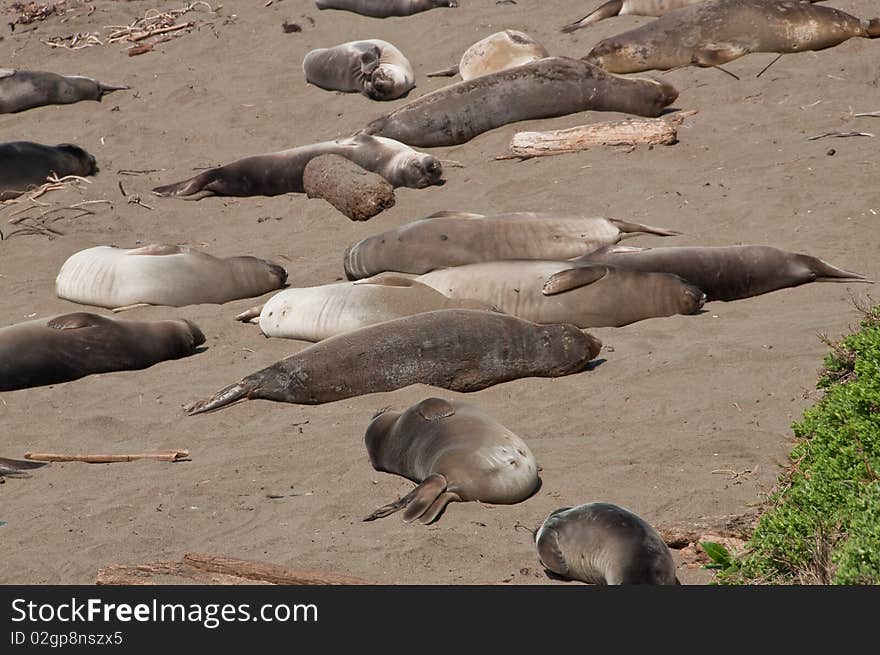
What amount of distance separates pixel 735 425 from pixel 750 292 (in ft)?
6.69

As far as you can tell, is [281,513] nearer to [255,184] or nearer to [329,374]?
[329,374]

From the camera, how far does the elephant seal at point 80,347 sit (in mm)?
7008

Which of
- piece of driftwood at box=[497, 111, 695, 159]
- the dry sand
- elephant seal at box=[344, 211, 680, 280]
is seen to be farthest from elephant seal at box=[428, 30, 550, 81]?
elephant seal at box=[344, 211, 680, 280]

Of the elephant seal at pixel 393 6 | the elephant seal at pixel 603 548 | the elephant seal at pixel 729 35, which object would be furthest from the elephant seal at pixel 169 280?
the elephant seal at pixel 393 6

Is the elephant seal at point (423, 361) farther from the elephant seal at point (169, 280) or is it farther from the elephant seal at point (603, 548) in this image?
the elephant seal at point (603, 548)

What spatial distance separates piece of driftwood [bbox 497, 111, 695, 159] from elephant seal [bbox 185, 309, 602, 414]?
370 centimetres

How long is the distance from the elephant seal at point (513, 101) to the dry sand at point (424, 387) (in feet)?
0.55

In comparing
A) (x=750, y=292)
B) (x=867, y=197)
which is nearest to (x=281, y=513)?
(x=750, y=292)

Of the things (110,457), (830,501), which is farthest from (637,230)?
(830,501)

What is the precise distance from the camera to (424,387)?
20.6 feet

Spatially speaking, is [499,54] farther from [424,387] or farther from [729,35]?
[424,387]

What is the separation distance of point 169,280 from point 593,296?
289 cm

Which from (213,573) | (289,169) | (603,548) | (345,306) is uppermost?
(603,548)

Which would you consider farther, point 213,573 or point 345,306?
point 345,306
